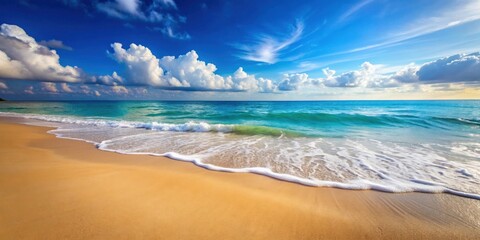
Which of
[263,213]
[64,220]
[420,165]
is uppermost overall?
[64,220]

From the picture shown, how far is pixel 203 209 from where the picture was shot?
113 inches

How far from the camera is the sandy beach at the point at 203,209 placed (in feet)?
7.78

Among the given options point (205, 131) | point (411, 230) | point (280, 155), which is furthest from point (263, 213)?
point (205, 131)

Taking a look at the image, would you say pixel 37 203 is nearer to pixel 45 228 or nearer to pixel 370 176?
pixel 45 228

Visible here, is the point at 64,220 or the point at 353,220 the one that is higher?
the point at 64,220

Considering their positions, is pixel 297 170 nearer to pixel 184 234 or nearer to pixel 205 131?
pixel 184 234

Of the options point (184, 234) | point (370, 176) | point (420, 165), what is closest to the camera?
point (184, 234)

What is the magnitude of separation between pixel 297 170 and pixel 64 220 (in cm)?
451

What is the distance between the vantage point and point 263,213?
9.27 feet

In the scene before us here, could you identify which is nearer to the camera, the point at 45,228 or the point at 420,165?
the point at 45,228

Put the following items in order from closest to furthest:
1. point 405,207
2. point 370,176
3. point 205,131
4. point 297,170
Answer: point 405,207, point 370,176, point 297,170, point 205,131

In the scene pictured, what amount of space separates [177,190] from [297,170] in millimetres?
3030

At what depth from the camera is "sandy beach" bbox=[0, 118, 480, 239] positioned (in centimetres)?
237

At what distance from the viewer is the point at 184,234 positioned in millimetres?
2289
